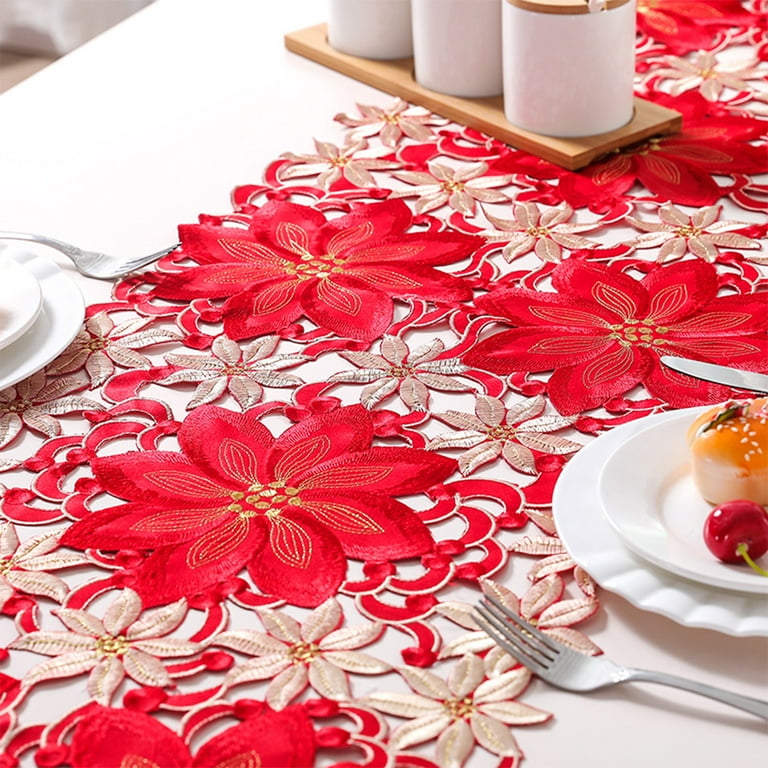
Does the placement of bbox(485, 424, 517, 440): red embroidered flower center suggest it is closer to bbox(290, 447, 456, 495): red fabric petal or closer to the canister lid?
bbox(290, 447, 456, 495): red fabric petal

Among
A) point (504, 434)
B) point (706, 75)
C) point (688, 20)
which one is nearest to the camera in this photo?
point (504, 434)

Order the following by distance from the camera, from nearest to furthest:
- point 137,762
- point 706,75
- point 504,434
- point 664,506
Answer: point 137,762 < point 664,506 < point 504,434 < point 706,75

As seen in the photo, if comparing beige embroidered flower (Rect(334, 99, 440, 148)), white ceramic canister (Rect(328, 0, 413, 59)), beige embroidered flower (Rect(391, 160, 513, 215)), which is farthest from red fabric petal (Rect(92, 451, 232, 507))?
→ white ceramic canister (Rect(328, 0, 413, 59))

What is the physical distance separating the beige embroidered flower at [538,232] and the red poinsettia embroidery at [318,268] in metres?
0.03

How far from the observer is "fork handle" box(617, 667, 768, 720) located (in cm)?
59

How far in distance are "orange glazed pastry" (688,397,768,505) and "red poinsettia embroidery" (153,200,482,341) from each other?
1.09ft

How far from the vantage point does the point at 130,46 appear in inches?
59.6

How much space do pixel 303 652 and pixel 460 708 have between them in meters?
0.09

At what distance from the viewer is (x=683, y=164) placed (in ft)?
3.90

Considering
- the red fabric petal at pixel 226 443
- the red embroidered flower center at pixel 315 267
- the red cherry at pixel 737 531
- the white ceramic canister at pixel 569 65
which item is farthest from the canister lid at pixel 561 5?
the red cherry at pixel 737 531

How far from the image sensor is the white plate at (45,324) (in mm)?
887

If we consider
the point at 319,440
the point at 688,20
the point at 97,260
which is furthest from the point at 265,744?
the point at 688,20

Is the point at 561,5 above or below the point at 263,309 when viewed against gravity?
above

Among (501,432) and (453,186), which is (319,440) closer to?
(501,432)
